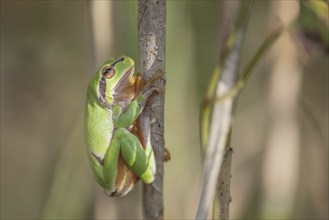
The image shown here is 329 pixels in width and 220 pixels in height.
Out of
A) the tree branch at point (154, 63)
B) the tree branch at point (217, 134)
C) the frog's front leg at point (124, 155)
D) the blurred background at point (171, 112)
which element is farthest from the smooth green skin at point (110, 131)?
the blurred background at point (171, 112)

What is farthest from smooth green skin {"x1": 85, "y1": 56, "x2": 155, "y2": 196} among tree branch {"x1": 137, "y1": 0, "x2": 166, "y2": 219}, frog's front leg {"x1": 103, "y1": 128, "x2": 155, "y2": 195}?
tree branch {"x1": 137, "y1": 0, "x2": 166, "y2": 219}

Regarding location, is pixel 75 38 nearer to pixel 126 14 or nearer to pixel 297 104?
pixel 126 14

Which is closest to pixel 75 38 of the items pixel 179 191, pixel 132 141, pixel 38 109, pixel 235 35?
pixel 38 109

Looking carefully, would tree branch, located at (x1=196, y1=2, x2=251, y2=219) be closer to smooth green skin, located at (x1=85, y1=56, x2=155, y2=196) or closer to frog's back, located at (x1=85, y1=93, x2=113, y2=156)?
smooth green skin, located at (x1=85, y1=56, x2=155, y2=196)

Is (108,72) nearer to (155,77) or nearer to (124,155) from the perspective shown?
(124,155)

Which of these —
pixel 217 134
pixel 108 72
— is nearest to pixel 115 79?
pixel 108 72

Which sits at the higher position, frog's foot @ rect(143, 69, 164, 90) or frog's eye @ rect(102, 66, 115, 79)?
frog's foot @ rect(143, 69, 164, 90)

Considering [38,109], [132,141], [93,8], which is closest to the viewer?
[132,141]
